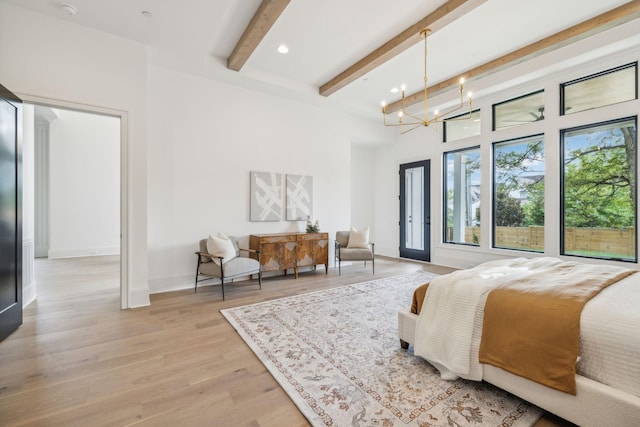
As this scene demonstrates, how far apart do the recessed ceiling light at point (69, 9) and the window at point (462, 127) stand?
570 centimetres

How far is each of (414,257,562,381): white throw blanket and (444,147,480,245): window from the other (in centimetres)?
366

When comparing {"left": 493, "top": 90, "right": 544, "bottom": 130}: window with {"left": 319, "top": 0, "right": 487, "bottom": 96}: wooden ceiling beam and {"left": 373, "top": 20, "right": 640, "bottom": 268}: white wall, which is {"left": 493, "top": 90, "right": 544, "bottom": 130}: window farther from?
{"left": 319, "top": 0, "right": 487, "bottom": 96}: wooden ceiling beam

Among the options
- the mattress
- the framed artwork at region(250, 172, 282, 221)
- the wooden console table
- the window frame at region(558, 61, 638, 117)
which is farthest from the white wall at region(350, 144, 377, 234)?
the mattress

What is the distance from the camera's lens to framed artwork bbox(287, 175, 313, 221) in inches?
211

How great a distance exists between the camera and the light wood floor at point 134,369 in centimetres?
168

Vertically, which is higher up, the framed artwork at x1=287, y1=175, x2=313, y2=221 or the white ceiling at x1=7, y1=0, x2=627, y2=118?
the white ceiling at x1=7, y1=0, x2=627, y2=118

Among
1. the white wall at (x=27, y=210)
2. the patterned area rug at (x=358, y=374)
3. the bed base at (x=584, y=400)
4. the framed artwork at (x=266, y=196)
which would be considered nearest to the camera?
the bed base at (x=584, y=400)

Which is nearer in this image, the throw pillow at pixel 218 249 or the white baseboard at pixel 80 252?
the throw pillow at pixel 218 249

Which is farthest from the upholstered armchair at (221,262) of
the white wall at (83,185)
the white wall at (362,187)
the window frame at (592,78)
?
the window frame at (592,78)

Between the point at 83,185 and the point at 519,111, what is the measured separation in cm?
969

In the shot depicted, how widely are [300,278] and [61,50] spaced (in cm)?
426

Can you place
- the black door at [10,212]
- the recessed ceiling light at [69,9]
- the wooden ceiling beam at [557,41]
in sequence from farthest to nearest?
1. the wooden ceiling beam at [557,41]
2. the recessed ceiling light at [69,9]
3. the black door at [10,212]

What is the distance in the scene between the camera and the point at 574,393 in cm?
145

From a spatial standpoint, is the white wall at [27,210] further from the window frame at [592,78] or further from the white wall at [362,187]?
the window frame at [592,78]
